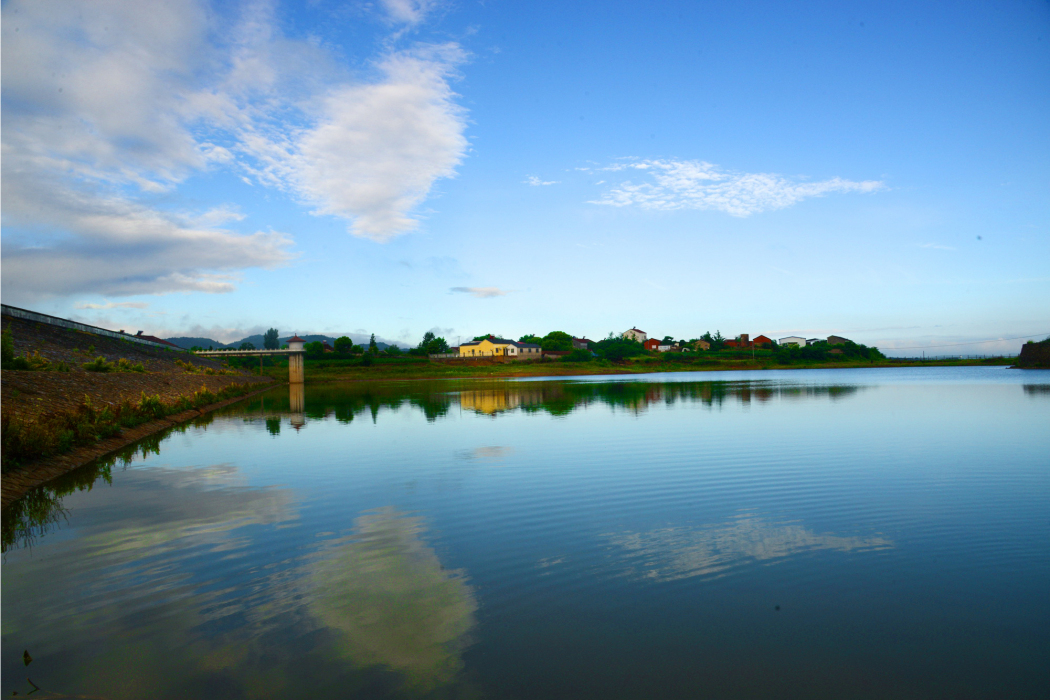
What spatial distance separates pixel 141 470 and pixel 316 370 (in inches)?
3780

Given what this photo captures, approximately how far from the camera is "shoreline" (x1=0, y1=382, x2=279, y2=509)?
12.3 m

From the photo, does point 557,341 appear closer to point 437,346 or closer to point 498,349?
point 498,349

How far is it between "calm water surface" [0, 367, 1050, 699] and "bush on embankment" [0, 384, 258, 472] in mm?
1276

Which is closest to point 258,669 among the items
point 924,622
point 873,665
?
point 873,665

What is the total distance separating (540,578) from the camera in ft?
25.6

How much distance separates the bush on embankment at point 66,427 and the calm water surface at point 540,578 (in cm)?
128

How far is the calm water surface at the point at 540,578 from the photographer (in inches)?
214

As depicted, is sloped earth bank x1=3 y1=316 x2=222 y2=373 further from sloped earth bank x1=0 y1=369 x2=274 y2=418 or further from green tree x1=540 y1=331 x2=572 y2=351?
green tree x1=540 y1=331 x2=572 y2=351

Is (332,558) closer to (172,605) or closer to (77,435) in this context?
(172,605)

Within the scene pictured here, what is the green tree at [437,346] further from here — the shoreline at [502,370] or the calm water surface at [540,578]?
the calm water surface at [540,578]

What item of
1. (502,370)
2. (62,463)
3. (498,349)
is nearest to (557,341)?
(498,349)

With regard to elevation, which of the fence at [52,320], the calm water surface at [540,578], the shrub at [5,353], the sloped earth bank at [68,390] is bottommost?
the calm water surface at [540,578]

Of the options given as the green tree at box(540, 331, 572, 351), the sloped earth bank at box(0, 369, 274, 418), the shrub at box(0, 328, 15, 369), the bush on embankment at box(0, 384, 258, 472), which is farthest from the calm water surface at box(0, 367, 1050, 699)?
the green tree at box(540, 331, 572, 351)

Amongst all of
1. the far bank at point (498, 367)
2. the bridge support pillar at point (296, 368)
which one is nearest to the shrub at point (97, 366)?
the bridge support pillar at point (296, 368)
